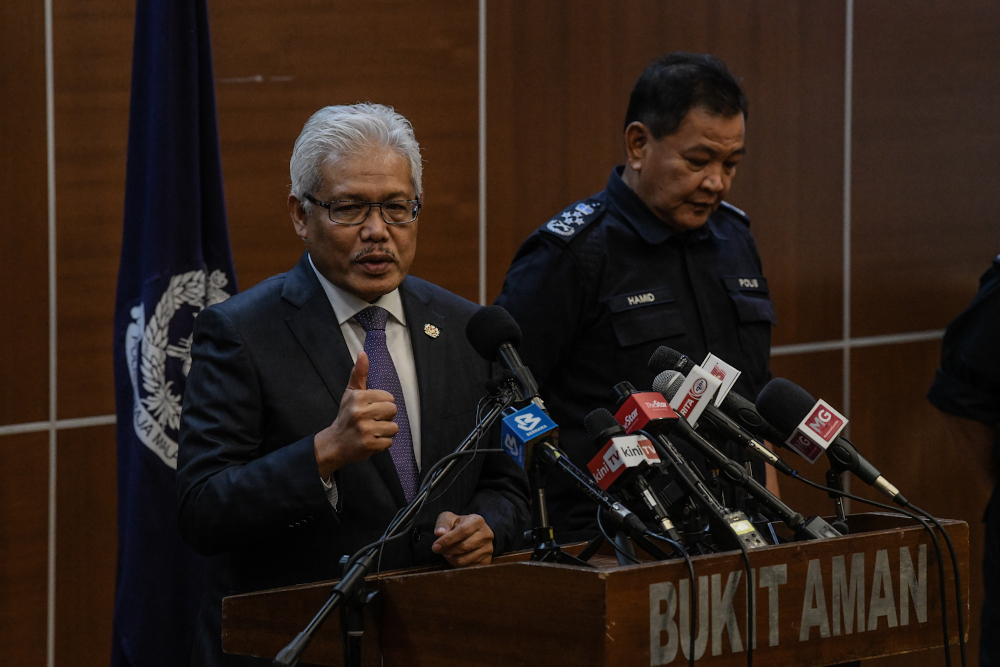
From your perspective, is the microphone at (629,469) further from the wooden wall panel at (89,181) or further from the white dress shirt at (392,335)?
the wooden wall panel at (89,181)

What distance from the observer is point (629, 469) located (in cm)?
146

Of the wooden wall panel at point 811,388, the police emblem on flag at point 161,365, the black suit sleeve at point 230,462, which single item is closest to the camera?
the black suit sleeve at point 230,462

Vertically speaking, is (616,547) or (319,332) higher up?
(319,332)

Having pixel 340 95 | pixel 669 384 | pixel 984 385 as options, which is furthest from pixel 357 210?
pixel 984 385

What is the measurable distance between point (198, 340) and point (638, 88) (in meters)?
1.25

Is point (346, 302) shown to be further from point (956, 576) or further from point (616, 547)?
point (956, 576)

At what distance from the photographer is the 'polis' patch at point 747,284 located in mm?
2779

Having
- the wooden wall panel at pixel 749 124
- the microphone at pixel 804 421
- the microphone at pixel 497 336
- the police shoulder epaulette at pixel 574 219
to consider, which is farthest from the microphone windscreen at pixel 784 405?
the wooden wall panel at pixel 749 124

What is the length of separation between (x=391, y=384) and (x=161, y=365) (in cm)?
71

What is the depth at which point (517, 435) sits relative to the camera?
1504mm

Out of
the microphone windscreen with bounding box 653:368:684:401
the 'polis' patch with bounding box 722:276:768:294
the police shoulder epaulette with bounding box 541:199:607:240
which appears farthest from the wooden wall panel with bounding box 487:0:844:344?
the microphone windscreen with bounding box 653:368:684:401

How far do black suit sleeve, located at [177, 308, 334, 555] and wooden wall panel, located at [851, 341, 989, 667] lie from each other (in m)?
3.11

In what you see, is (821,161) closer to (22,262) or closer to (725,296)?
(725,296)

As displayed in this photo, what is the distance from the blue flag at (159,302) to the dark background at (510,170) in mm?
343
